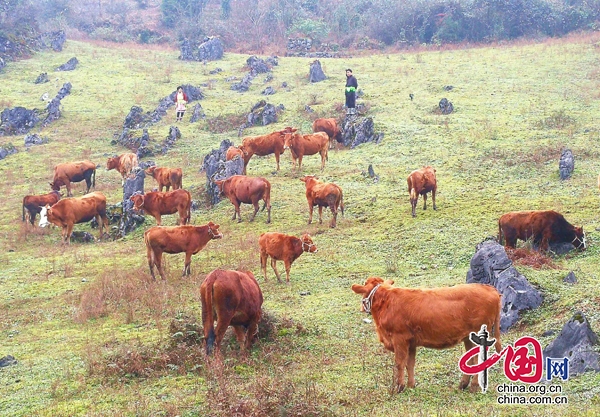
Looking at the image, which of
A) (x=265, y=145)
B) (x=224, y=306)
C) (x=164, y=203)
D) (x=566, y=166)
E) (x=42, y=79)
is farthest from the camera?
(x=42, y=79)

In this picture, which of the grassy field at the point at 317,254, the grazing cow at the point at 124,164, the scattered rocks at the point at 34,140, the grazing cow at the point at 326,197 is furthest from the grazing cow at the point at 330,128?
the scattered rocks at the point at 34,140

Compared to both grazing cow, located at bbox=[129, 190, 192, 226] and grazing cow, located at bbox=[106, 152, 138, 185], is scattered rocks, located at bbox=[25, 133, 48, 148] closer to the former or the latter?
grazing cow, located at bbox=[106, 152, 138, 185]

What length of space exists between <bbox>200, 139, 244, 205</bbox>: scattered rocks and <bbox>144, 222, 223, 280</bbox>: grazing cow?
7.16 meters

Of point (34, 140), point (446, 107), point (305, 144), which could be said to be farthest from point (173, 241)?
point (34, 140)

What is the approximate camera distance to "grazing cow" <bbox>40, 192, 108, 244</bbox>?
22047mm

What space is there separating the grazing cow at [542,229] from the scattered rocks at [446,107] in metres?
17.8

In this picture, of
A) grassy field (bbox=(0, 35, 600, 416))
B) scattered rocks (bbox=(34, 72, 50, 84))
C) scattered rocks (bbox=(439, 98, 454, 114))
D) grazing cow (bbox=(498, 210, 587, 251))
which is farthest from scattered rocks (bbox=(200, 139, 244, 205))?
scattered rocks (bbox=(34, 72, 50, 84))

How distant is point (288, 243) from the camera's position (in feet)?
51.8

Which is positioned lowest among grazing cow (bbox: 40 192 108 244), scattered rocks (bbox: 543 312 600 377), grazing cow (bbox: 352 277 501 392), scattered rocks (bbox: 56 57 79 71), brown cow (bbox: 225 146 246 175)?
grazing cow (bbox: 40 192 108 244)

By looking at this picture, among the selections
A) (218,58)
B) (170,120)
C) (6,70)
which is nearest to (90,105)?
(170,120)

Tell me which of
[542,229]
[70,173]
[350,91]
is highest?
[350,91]

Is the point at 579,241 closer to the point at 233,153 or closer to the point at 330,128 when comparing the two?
the point at 233,153

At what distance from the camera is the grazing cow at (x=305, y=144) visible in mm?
27516

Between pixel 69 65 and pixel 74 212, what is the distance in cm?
3050
